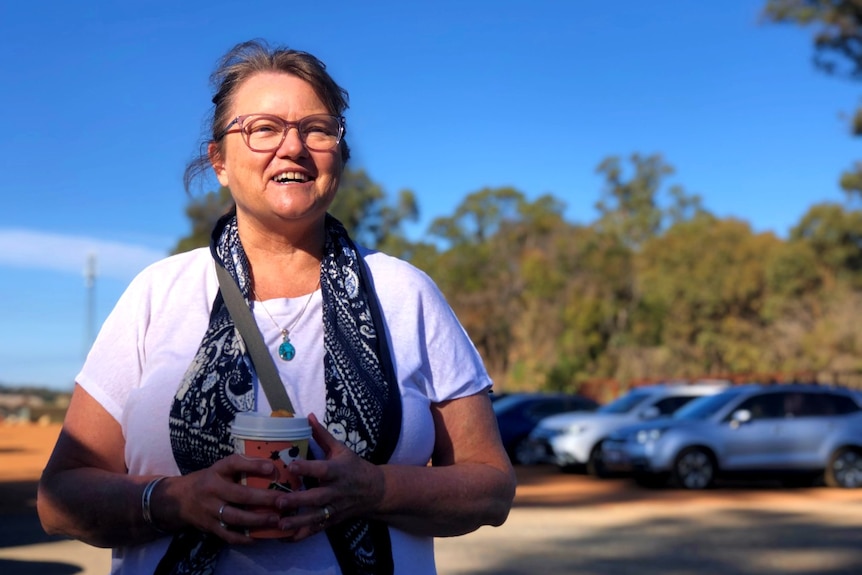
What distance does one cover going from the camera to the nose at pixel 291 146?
2.32 meters

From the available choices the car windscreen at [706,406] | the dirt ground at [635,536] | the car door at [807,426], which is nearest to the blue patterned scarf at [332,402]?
the dirt ground at [635,536]

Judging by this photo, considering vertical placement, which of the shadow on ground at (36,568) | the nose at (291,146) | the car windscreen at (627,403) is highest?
the car windscreen at (627,403)

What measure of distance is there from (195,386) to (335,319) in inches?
12.8

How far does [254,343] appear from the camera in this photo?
7.25ft

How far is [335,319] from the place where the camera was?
2.29 metres

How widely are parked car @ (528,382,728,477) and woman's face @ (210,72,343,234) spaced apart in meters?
18.4

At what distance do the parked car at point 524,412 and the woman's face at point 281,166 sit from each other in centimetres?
2060

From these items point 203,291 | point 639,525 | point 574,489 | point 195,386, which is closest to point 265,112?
point 203,291

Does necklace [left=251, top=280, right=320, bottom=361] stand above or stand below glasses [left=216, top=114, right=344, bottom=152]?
below

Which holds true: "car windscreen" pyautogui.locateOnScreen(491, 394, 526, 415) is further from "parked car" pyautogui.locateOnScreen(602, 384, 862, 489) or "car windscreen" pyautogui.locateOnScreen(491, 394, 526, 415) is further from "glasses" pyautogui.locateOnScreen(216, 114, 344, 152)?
"glasses" pyautogui.locateOnScreen(216, 114, 344, 152)

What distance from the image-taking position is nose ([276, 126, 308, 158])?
91.2 inches

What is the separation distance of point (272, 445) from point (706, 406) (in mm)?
17185

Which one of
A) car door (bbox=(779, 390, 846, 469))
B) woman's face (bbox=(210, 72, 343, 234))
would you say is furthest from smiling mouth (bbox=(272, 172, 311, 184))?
car door (bbox=(779, 390, 846, 469))

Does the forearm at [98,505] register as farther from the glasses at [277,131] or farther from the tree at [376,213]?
the tree at [376,213]
